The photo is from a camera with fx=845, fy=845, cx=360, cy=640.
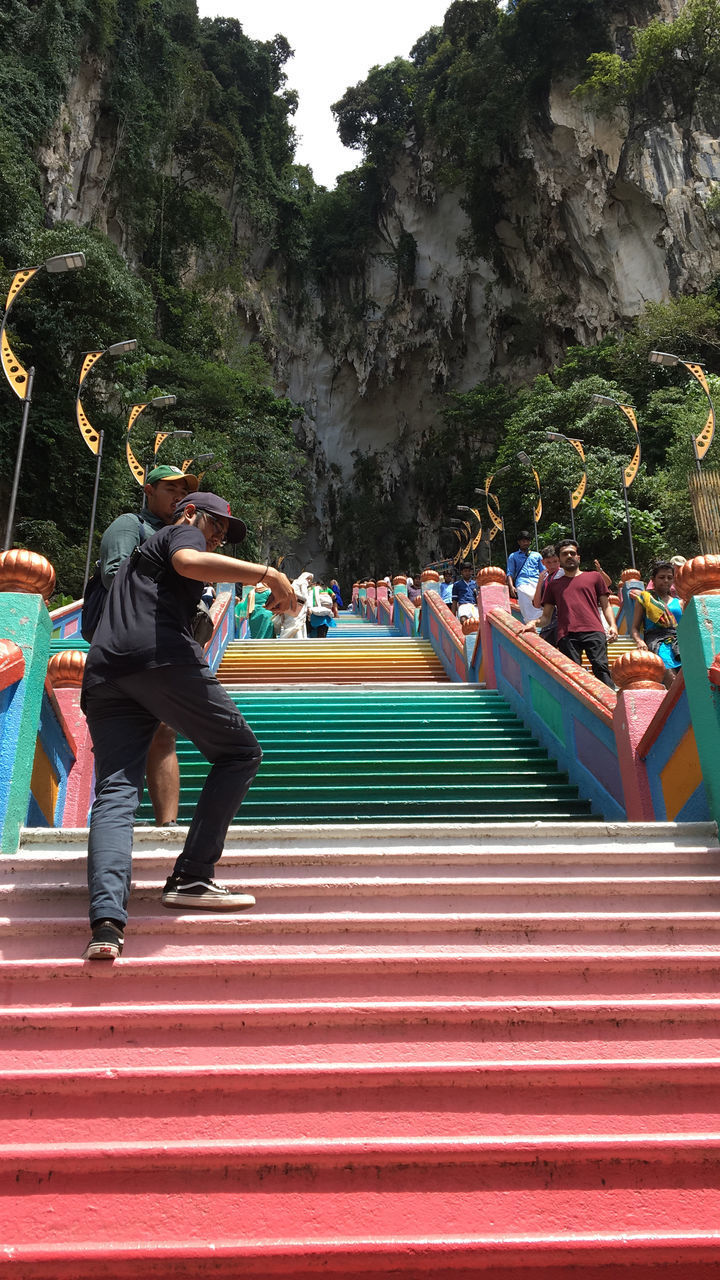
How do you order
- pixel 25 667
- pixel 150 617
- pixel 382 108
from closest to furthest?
pixel 150 617, pixel 25 667, pixel 382 108

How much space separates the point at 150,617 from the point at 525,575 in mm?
7821

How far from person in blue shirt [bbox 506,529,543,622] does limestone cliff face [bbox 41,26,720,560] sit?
22.9 m

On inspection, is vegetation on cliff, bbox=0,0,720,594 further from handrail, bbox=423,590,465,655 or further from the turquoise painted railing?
the turquoise painted railing

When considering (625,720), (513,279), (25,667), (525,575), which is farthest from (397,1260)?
(513,279)

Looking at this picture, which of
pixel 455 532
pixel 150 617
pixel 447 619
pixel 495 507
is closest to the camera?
pixel 150 617

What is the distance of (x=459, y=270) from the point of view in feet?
142

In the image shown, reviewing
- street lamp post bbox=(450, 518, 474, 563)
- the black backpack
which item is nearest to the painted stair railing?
the black backpack

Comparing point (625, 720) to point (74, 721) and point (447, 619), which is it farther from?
point (447, 619)

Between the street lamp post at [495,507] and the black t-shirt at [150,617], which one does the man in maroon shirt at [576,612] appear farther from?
the street lamp post at [495,507]

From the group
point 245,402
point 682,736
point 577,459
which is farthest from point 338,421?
point 682,736

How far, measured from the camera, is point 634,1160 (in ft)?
6.33

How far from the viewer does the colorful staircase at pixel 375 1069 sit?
5.90 ft

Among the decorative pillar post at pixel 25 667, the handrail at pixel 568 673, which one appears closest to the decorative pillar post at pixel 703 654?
the handrail at pixel 568 673

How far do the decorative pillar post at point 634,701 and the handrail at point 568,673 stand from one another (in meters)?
0.28
